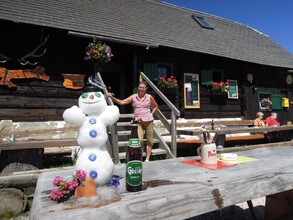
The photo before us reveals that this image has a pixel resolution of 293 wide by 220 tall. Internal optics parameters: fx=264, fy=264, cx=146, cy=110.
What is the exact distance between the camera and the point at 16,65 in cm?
687

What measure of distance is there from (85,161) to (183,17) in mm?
12480

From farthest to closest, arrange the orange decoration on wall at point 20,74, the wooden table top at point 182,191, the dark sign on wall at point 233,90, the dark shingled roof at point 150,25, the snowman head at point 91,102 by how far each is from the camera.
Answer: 1. the dark sign on wall at point 233,90
2. the dark shingled roof at point 150,25
3. the orange decoration on wall at point 20,74
4. the snowman head at point 91,102
5. the wooden table top at point 182,191

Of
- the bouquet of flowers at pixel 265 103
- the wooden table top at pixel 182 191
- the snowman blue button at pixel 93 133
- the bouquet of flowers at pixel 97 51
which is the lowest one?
the wooden table top at pixel 182 191

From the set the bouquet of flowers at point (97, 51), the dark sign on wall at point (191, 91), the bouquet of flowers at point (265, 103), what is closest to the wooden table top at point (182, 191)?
the bouquet of flowers at point (97, 51)

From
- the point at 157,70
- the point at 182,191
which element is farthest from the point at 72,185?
the point at 157,70

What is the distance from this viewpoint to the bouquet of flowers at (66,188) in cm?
148

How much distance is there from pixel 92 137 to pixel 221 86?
366 inches

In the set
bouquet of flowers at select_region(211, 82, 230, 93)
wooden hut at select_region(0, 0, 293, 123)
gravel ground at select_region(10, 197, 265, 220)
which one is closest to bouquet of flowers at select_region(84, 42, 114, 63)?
wooden hut at select_region(0, 0, 293, 123)

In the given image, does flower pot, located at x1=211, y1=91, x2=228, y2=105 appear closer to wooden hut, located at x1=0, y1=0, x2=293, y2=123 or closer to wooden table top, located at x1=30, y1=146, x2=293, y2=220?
wooden hut, located at x1=0, y1=0, x2=293, y2=123

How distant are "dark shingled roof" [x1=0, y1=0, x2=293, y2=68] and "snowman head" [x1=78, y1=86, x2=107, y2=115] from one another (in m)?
5.84

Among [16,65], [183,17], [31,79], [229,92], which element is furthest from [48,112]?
[183,17]

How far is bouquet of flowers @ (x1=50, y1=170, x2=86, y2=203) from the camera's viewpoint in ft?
4.85

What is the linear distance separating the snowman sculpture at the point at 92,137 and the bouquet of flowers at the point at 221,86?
8.88 meters

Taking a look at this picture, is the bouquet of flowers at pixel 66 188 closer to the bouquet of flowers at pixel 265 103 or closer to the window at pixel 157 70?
the window at pixel 157 70
